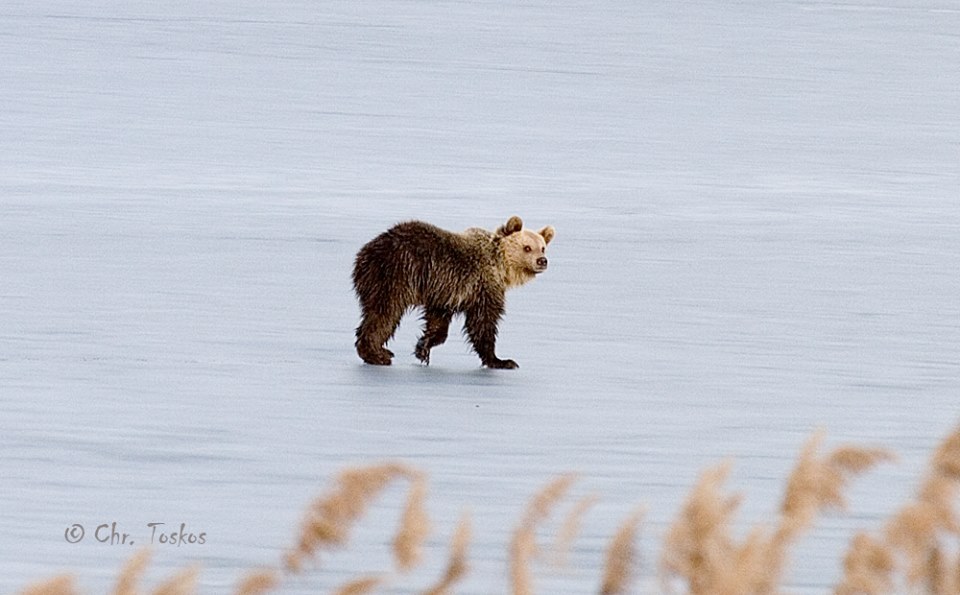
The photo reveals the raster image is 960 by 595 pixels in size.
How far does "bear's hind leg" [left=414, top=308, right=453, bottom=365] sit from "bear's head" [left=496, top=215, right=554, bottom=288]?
0.28 m

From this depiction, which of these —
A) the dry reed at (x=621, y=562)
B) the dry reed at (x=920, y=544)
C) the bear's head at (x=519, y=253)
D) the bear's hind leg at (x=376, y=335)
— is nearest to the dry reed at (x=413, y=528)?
the dry reed at (x=621, y=562)

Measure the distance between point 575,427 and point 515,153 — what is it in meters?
12.4

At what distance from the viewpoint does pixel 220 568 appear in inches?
224

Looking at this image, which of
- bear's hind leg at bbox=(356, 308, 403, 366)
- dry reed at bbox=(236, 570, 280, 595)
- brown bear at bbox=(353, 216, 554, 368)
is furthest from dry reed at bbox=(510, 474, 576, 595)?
bear's hind leg at bbox=(356, 308, 403, 366)

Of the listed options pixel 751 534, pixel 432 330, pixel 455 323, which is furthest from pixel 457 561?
pixel 455 323

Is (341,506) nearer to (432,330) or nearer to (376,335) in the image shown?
(376,335)

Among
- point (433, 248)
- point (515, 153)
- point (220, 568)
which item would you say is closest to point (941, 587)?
point (220, 568)

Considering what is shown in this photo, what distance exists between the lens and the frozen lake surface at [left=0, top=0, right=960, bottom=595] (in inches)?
259

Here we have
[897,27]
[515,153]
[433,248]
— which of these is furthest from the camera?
[897,27]

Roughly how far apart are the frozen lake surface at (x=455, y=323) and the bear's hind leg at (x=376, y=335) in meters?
0.07

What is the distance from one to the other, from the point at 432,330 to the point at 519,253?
46 centimetres

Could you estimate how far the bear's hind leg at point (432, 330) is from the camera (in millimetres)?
8969

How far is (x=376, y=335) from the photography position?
8.82 meters

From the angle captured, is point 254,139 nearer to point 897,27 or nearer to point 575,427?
point 575,427
